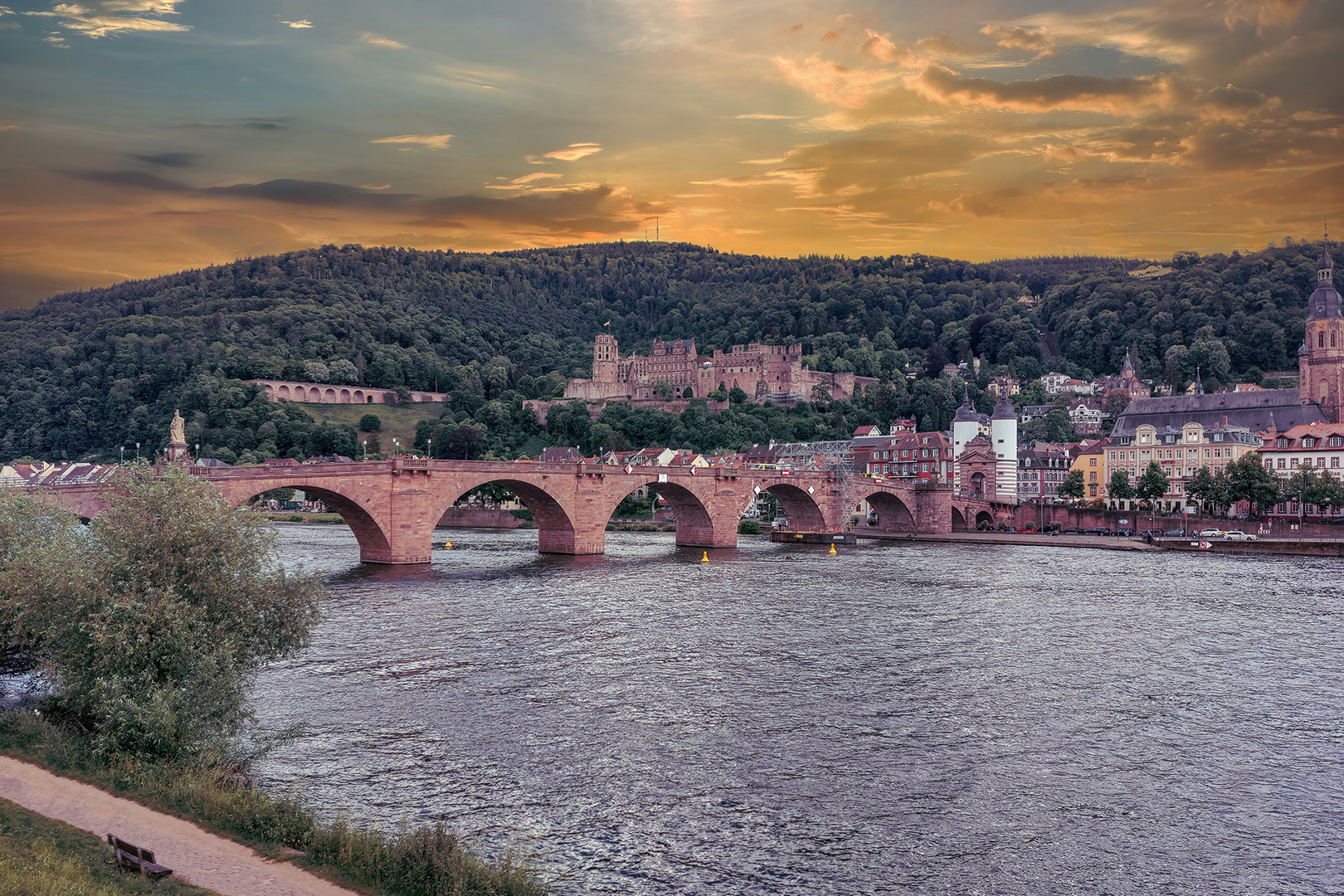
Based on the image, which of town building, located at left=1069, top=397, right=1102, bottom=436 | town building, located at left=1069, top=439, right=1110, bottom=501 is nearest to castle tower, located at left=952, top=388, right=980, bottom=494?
town building, located at left=1069, top=439, right=1110, bottom=501

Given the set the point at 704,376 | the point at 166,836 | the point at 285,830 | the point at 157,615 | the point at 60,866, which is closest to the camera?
the point at 60,866

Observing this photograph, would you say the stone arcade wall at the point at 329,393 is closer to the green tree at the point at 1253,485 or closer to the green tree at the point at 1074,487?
the green tree at the point at 1074,487

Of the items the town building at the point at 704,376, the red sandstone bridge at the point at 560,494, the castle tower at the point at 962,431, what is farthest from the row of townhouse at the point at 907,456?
the town building at the point at 704,376

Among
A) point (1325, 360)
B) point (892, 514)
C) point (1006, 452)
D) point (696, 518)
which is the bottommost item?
point (892, 514)

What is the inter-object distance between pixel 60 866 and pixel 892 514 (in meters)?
83.6

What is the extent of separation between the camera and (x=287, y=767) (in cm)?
1845

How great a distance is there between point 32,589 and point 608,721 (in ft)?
36.3

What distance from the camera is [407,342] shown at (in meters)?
176

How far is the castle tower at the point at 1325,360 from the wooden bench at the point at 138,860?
338 ft

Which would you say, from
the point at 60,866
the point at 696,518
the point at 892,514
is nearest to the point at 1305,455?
the point at 892,514

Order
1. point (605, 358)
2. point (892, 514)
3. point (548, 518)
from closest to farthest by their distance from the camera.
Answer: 1. point (548, 518)
2. point (892, 514)
3. point (605, 358)

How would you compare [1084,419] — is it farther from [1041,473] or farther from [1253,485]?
[1253,485]

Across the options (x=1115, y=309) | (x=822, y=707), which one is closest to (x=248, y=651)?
(x=822, y=707)

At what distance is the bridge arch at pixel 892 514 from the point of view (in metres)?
87.2
